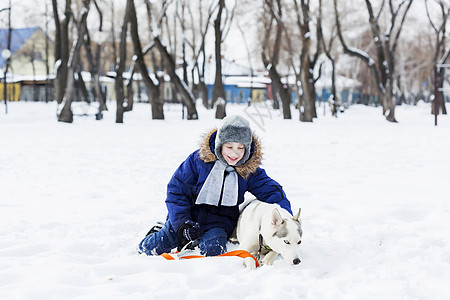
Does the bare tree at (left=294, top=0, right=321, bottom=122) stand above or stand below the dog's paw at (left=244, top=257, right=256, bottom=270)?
above

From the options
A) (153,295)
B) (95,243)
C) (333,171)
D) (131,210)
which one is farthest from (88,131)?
(153,295)

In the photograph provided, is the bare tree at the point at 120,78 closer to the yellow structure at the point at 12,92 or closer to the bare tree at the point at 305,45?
the bare tree at the point at 305,45

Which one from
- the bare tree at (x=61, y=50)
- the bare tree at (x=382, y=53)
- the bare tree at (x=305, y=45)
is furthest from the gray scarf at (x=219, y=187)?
the bare tree at (x=382, y=53)

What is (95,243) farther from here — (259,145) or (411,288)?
(411,288)

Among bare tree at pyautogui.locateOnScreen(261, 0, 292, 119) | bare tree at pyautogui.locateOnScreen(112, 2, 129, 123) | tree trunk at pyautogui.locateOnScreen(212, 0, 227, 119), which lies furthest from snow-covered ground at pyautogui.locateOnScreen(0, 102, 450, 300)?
bare tree at pyautogui.locateOnScreen(261, 0, 292, 119)

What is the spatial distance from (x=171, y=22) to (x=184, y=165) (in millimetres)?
35769

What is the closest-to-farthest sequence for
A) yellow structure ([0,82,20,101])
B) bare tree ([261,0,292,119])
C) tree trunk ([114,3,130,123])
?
tree trunk ([114,3,130,123]) < bare tree ([261,0,292,119]) < yellow structure ([0,82,20,101])

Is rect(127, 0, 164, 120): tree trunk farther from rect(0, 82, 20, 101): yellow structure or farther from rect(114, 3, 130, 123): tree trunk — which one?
rect(0, 82, 20, 101): yellow structure

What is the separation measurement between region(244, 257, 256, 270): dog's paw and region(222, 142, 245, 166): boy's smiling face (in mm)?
678

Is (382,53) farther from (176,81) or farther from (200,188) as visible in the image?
(200,188)

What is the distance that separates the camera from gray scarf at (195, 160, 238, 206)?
344cm

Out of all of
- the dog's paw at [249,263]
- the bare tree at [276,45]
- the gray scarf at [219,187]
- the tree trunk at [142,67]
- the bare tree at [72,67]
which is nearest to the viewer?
the dog's paw at [249,263]

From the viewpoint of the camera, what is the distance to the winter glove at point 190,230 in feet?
11.0

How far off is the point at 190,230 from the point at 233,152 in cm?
58
